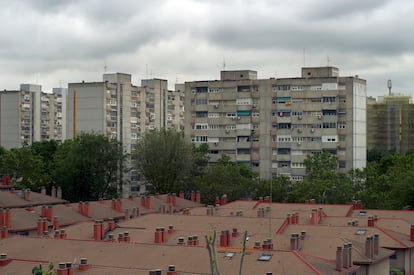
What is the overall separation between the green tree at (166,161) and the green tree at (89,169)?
342 centimetres

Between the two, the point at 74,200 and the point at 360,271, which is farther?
the point at 74,200

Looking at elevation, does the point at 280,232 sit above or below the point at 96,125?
below

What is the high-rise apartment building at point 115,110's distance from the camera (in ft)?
324

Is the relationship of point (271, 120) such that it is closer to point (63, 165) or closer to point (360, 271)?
point (63, 165)

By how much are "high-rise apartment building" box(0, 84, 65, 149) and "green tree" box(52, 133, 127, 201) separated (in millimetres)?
34023

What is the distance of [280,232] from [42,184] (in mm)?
44665

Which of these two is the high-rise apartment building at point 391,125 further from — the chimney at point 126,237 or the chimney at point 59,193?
the chimney at point 126,237

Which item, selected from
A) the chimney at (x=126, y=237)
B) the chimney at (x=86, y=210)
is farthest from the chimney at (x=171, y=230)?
the chimney at (x=86, y=210)

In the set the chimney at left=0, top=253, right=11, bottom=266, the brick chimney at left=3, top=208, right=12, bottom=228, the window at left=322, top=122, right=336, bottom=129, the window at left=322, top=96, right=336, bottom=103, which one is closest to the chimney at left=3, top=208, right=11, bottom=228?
the brick chimney at left=3, top=208, right=12, bottom=228

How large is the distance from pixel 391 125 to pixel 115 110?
60.5m

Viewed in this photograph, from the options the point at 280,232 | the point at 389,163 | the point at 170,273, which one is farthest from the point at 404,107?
the point at 170,273

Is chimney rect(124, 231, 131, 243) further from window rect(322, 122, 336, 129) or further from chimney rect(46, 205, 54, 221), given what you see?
window rect(322, 122, 336, 129)

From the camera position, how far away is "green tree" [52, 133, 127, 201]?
84250mm

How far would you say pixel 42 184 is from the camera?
85.4m
